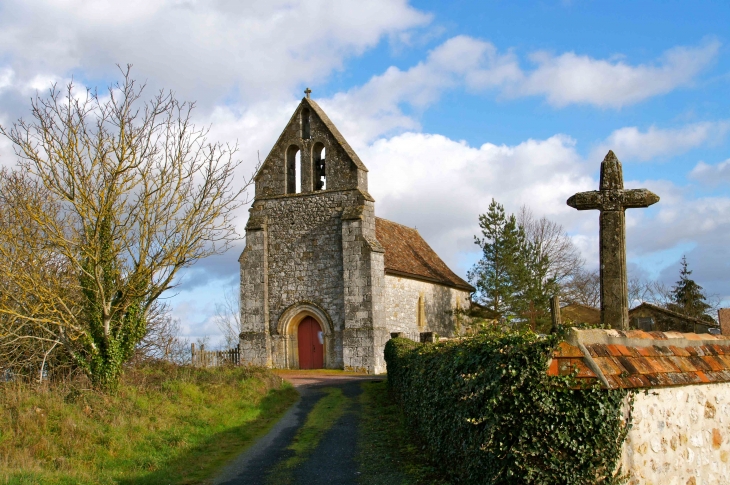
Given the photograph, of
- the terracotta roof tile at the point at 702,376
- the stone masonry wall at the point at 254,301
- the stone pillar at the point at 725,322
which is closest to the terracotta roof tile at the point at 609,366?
the terracotta roof tile at the point at 702,376

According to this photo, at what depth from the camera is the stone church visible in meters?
28.0

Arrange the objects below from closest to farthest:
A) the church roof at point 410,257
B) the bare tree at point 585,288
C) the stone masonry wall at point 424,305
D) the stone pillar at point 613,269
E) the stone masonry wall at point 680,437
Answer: the stone masonry wall at point 680,437
the stone pillar at point 613,269
the stone masonry wall at point 424,305
the church roof at point 410,257
the bare tree at point 585,288

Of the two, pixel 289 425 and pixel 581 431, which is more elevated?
pixel 581 431

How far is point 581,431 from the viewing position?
553 centimetres

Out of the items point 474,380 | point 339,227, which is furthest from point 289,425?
point 339,227

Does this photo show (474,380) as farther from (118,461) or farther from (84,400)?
(84,400)

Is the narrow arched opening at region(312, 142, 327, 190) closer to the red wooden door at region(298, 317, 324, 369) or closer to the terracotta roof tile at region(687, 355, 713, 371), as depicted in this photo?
the red wooden door at region(298, 317, 324, 369)

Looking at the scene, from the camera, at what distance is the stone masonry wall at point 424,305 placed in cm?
3040

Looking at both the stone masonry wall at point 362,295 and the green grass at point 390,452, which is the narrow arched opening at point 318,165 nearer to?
the stone masonry wall at point 362,295

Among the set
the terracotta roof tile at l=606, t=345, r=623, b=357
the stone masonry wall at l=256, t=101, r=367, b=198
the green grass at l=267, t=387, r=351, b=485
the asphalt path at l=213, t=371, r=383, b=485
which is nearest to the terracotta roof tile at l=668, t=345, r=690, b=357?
the terracotta roof tile at l=606, t=345, r=623, b=357

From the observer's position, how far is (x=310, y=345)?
2942 centimetres

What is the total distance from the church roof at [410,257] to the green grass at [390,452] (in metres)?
14.7

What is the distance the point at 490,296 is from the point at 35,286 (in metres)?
26.6

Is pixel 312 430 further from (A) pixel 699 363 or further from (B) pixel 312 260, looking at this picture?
(B) pixel 312 260
